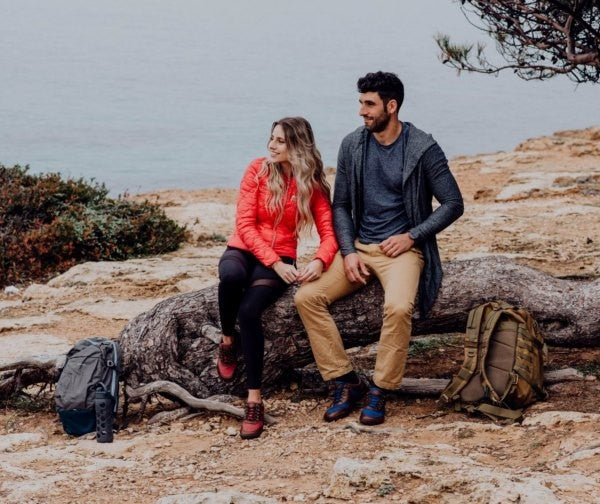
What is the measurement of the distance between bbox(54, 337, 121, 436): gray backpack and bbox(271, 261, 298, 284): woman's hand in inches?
48.2

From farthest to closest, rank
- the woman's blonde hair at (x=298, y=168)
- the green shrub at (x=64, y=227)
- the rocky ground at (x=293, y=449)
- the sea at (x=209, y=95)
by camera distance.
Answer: the sea at (x=209, y=95)
the green shrub at (x=64, y=227)
the woman's blonde hair at (x=298, y=168)
the rocky ground at (x=293, y=449)

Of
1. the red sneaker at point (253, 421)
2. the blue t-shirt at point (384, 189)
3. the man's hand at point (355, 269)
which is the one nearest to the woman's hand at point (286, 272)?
the man's hand at point (355, 269)

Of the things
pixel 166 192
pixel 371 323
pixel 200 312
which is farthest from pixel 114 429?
pixel 166 192

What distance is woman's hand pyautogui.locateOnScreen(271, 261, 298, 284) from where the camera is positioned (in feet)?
18.6

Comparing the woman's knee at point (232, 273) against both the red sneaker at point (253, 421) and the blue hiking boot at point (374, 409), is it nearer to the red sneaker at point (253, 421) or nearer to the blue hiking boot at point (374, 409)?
the red sneaker at point (253, 421)

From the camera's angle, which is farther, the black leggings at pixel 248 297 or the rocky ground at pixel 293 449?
the black leggings at pixel 248 297

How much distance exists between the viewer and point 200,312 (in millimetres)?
6266

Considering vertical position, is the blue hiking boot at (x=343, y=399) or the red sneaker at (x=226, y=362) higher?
the red sneaker at (x=226, y=362)

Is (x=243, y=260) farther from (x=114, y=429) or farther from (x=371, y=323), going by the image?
(x=114, y=429)

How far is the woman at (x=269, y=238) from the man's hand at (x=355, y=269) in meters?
0.14

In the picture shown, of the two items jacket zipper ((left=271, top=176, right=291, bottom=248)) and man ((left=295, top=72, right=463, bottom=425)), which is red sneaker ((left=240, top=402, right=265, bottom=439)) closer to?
man ((left=295, top=72, right=463, bottom=425))

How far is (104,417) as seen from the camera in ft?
18.6

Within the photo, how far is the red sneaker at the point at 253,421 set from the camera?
5.56m

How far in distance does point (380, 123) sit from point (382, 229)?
2.23 feet
